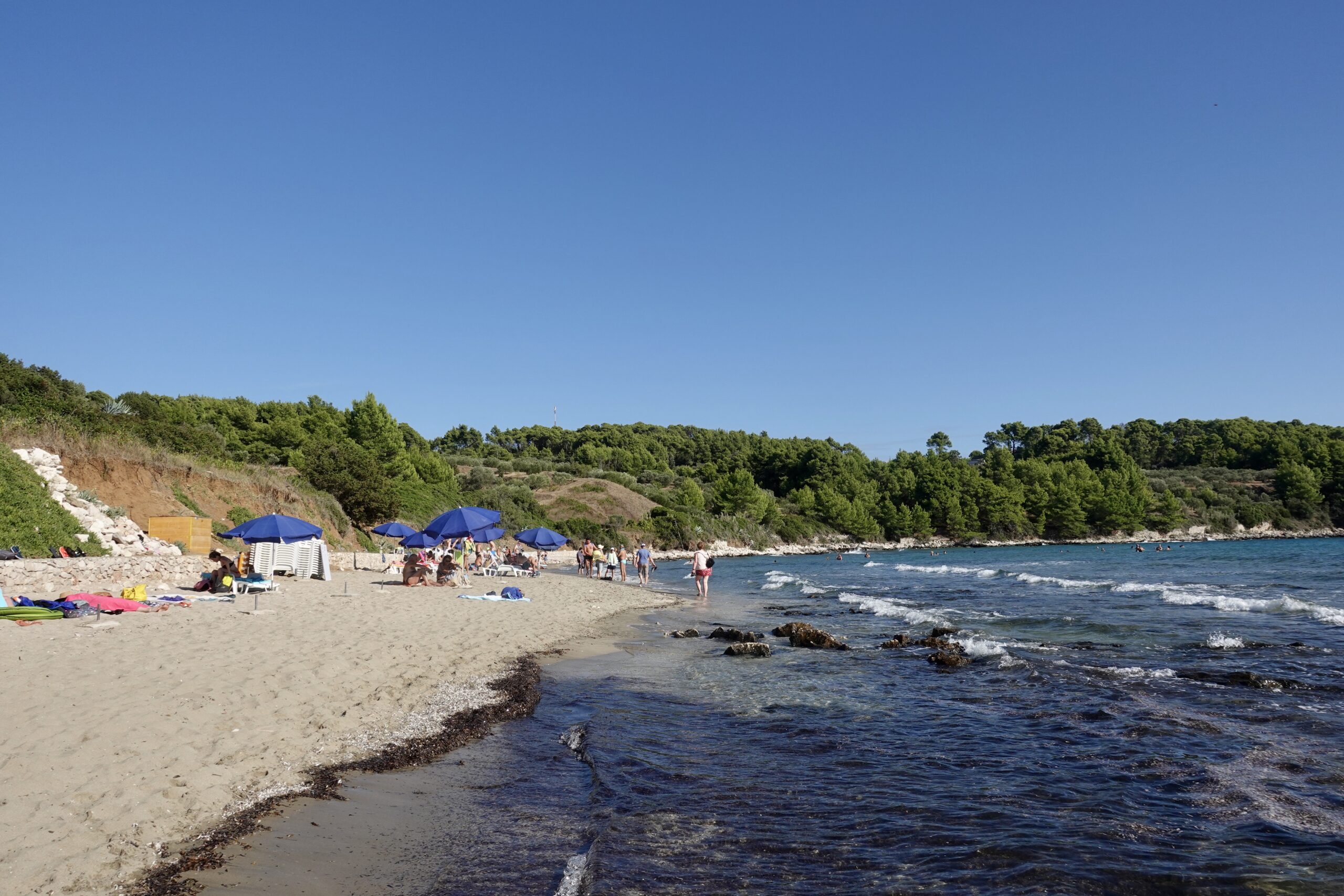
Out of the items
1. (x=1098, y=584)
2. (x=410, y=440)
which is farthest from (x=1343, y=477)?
(x=410, y=440)

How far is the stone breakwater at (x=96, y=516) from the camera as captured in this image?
20.0 metres

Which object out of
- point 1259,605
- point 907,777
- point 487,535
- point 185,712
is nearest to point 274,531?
point 487,535

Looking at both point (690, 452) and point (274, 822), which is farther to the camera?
point (690, 452)

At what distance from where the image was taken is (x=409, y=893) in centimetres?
398

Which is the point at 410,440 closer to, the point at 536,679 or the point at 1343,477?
the point at 536,679

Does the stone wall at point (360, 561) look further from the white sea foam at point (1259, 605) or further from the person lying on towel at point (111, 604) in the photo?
the white sea foam at point (1259, 605)

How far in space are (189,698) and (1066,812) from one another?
23.4 ft

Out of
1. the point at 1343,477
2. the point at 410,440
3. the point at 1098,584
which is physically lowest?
the point at 1098,584

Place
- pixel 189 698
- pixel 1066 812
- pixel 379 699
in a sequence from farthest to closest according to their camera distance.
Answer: pixel 379 699 → pixel 189 698 → pixel 1066 812

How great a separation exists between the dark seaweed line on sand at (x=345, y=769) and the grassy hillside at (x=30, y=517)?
14.6 m

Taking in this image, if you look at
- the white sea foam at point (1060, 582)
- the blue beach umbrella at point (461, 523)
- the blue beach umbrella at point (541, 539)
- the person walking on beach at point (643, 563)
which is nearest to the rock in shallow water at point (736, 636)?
the blue beach umbrella at point (461, 523)

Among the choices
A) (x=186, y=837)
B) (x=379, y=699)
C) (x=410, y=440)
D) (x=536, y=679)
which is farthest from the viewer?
(x=410, y=440)

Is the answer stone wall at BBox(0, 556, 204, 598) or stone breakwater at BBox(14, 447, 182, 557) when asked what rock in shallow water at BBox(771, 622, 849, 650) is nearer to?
stone wall at BBox(0, 556, 204, 598)

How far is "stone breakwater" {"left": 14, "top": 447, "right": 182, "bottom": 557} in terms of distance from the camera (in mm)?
20000
